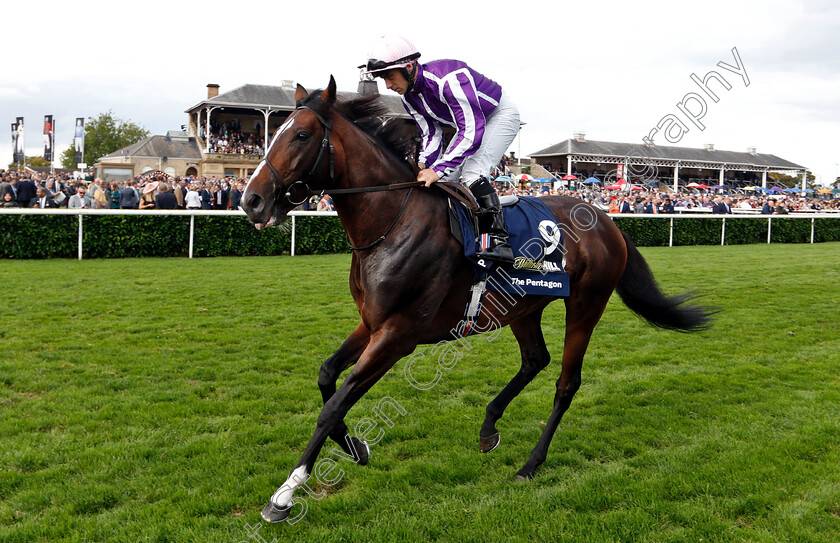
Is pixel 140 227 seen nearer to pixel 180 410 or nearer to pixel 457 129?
pixel 180 410

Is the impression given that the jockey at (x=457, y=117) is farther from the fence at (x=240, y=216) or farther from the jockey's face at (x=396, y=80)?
the fence at (x=240, y=216)

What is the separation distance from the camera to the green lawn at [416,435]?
3027 mm

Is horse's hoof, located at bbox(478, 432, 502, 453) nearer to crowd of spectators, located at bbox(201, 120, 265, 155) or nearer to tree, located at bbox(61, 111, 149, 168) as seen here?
crowd of spectators, located at bbox(201, 120, 265, 155)

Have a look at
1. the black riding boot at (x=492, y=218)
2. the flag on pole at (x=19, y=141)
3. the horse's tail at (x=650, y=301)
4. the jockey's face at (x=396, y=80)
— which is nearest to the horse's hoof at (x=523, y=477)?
the black riding boot at (x=492, y=218)

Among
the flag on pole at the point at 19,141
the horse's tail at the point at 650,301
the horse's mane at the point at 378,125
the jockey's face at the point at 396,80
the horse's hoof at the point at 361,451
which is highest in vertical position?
the flag on pole at the point at 19,141

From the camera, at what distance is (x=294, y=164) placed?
313 cm

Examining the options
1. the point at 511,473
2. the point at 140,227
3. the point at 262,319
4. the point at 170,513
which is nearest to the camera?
the point at 170,513

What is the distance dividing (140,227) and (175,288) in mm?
4913

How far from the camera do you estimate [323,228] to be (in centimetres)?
1551

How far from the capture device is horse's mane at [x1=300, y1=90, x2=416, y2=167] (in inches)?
140

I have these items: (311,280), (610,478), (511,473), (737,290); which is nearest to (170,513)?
(511,473)

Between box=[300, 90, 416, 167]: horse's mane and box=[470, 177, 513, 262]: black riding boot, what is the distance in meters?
0.47

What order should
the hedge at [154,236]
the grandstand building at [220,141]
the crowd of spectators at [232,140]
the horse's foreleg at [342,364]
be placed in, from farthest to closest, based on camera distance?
the crowd of spectators at [232,140], the grandstand building at [220,141], the hedge at [154,236], the horse's foreleg at [342,364]

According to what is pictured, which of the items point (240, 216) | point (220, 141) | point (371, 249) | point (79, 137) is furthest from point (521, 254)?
point (79, 137)
